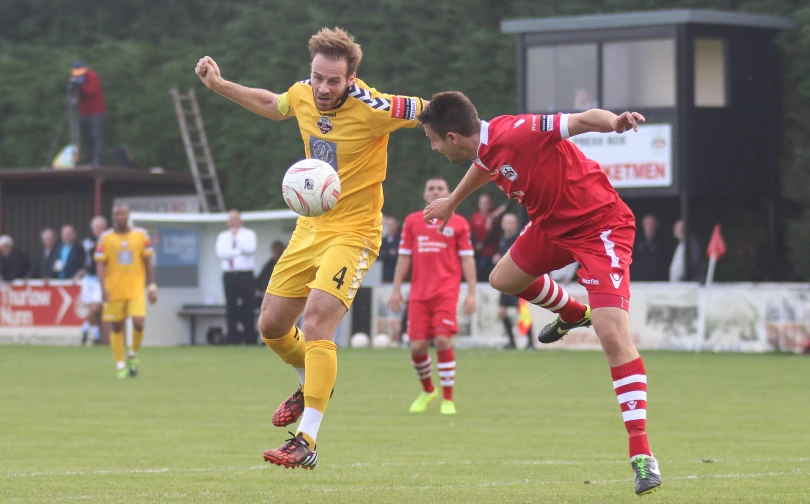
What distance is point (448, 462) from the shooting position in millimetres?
9648

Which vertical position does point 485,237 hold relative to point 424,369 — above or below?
above

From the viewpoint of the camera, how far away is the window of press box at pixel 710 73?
26.3 m

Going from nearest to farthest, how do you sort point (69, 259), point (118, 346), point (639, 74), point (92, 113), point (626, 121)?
1. point (626, 121)
2. point (118, 346)
3. point (639, 74)
4. point (69, 259)
5. point (92, 113)

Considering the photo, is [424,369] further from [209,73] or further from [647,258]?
[647,258]

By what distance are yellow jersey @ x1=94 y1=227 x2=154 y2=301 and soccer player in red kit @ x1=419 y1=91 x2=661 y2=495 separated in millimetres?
11670

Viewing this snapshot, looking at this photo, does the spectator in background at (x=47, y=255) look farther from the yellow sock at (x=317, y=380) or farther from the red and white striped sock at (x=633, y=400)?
the red and white striped sock at (x=633, y=400)

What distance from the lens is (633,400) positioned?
773 cm

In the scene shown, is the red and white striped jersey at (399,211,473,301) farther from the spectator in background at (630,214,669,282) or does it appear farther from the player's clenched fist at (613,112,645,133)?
the spectator in background at (630,214,669,282)

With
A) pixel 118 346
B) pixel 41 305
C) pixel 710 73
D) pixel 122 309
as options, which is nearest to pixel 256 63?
Result: pixel 41 305

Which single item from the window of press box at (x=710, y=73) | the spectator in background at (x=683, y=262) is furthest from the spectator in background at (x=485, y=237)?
the window of press box at (x=710, y=73)

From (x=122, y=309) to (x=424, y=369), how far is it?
6.58 metres

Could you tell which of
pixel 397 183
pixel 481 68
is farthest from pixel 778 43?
pixel 397 183

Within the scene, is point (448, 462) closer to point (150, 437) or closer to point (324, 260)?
point (324, 260)

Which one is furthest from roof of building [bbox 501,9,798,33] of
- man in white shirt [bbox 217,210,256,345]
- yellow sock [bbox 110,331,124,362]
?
yellow sock [bbox 110,331,124,362]
